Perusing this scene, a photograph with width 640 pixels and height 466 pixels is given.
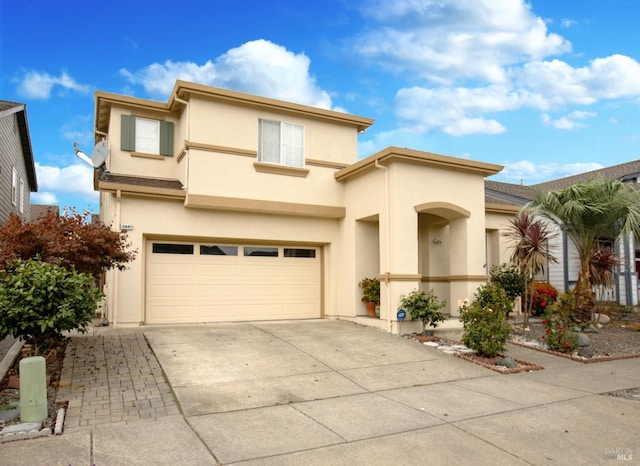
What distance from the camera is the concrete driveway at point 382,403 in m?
5.19

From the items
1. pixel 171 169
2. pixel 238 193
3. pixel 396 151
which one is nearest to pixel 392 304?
pixel 396 151

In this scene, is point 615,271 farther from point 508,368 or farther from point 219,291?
point 219,291

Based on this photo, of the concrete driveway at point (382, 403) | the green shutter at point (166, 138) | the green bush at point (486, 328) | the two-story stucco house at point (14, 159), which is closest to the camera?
the concrete driveway at point (382, 403)

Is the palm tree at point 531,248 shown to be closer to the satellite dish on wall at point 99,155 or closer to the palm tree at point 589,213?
the palm tree at point 589,213

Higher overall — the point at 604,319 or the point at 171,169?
the point at 171,169

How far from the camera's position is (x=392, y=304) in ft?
39.0

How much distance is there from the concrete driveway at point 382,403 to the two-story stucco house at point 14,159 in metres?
8.81

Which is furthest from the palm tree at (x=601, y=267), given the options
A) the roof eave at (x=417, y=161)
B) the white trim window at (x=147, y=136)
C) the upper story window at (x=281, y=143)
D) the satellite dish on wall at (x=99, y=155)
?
the satellite dish on wall at (x=99, y=155)

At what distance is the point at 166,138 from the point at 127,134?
103 centimetres

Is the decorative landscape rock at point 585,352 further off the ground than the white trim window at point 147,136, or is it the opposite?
the white trim window at point 147,136

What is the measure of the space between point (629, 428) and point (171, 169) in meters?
12.2

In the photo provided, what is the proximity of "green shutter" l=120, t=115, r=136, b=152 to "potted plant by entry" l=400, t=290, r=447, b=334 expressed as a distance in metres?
8.44

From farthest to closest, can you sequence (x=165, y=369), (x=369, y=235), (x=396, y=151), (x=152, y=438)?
(x=369, y=235)
(x=396, y=151)
(x=165, y=369)
(x=152, y=438)

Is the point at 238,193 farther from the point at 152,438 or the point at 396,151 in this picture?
the point at 152,438
